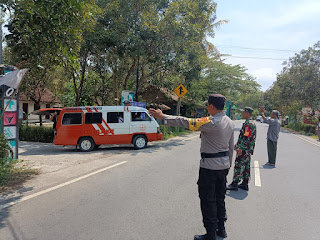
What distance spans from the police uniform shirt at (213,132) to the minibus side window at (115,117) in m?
8.42

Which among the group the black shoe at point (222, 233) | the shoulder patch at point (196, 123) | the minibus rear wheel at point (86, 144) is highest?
the shoulder patch at point (196, 123)

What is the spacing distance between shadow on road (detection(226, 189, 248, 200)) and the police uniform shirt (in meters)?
2.15

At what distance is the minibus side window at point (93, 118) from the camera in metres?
11.3

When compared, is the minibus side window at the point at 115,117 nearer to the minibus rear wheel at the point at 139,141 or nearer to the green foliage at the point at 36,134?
the minibus rear wheel at the point at 139,141

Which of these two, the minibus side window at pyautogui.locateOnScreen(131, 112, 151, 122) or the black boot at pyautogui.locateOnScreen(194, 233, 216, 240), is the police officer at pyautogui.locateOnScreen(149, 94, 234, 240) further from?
the minibus side window at pyautogui.locateOnScreen(131, 112, 151, 122)

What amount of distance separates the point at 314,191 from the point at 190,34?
10618 mm

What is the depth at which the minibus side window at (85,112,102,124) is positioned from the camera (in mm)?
11334

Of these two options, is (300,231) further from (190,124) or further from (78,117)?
(78,117)

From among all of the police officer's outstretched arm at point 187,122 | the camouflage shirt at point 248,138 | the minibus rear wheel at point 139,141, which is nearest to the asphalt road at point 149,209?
the camouflage shirt at point 248,138

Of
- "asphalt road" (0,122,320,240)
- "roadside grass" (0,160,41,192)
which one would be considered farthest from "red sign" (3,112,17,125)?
"asphalt road" (0,122,320,240)

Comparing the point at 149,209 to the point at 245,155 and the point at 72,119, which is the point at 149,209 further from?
the point at 72,119

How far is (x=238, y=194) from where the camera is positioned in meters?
5.58

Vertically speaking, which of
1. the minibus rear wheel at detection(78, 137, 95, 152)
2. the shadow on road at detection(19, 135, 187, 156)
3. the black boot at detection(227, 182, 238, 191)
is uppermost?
the minibus rear wheel at detection(78, 137, 95, 152)

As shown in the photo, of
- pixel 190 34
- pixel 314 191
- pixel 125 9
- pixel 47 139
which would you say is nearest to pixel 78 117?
pixel 47 139
